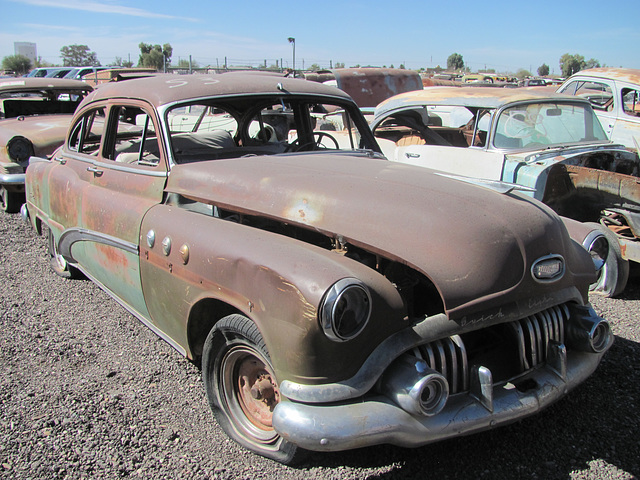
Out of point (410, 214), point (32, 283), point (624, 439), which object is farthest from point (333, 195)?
point (32, 283)

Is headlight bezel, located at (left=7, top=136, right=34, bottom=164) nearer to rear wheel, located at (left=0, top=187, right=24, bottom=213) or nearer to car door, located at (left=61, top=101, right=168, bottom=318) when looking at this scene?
rear wheel, located at (left=0, top=187, right=24, bottom=213)

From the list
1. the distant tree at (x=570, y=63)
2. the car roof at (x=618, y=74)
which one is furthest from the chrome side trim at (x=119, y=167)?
the distant tree at (x=570, y=63)

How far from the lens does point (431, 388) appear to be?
196cm

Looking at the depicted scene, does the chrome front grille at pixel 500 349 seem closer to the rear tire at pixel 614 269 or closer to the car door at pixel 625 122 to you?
the rear tire at pixel 614 269

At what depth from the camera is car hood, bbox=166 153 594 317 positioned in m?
2.10

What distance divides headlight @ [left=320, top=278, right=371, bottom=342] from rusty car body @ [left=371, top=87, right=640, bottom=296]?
3.03 metres

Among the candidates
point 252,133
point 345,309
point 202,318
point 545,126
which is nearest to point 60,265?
point 252,133

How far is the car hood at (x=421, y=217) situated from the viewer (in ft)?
A: 6.89

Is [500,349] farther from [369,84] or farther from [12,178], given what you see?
[369,84]

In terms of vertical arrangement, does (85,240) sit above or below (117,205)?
below

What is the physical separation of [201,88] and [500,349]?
231 centimetres

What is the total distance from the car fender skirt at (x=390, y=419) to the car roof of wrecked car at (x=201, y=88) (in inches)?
82.0

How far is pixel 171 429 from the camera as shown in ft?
8.41

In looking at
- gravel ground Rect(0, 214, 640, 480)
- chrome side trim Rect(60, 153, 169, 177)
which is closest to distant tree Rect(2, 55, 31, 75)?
chrome side trim Rect(60, 153, 169, 177)
